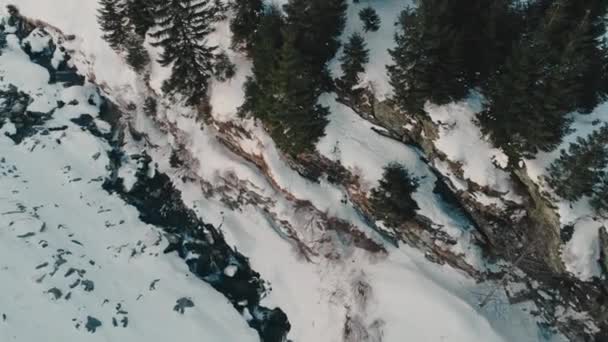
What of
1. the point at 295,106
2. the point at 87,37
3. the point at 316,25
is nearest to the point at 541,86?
the point at 316,25

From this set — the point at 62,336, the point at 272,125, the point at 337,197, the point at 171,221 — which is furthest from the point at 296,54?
the point at 62,336

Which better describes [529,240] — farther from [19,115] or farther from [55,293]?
[19,115]

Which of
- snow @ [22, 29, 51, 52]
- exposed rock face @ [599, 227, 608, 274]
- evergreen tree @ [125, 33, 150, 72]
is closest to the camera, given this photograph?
exposed rock face @ [599, 227, 608, 274]

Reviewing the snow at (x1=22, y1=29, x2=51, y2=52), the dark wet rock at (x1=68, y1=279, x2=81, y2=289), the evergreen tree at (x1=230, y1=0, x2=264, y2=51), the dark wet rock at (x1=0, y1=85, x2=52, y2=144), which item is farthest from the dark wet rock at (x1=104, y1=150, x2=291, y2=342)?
the snow at (x1=22, y1=29, x2=51, y2=52)

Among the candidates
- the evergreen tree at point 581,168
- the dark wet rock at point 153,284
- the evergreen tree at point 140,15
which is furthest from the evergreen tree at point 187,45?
the evergreen tree at point 581,168

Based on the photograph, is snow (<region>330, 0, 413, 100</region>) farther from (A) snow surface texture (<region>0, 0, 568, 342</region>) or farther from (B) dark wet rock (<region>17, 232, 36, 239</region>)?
(B) dark wet rock (<region>17, 232, 36, 239</region>)

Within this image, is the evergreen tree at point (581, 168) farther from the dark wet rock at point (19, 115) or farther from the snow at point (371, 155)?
the dark wet rock at point (19, 115)
